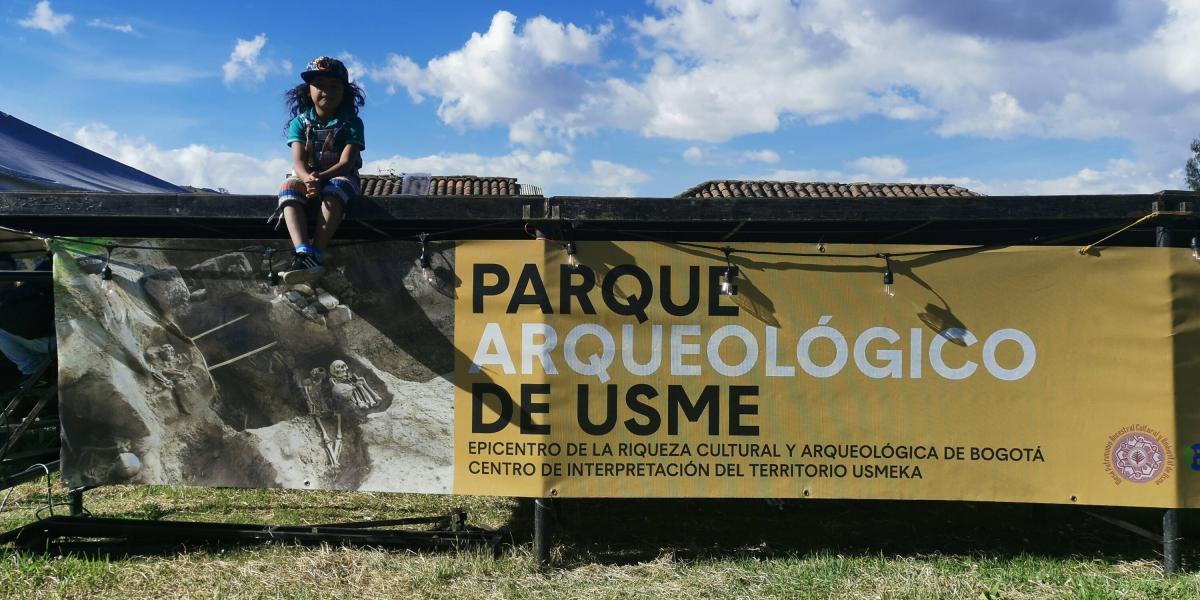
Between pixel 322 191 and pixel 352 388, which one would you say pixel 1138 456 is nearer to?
pixel 352 388

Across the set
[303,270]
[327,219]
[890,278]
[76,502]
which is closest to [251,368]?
[303,270]

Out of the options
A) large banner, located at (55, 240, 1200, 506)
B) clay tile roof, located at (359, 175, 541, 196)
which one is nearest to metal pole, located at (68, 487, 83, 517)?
large banner, located at (55, 240, 1200, 506)

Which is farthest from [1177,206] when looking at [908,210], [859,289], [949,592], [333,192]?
[333,192]

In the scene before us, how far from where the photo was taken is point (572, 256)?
4988mm

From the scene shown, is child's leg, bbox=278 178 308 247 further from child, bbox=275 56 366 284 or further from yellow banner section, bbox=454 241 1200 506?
yellow banner section, bbox=454 241 1200 506

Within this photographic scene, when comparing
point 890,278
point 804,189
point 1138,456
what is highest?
point 804,189

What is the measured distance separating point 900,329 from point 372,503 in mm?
4879

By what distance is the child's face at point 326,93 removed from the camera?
4.96 meters

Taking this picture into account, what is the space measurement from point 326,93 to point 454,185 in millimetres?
22720

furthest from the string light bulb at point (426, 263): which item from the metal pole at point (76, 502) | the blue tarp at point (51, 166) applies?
the blue tarp at point (51, 166)

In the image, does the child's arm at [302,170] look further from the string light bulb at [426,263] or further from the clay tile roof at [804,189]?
the clay tile roof at [804,189]

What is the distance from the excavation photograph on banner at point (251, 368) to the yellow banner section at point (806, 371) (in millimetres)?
325

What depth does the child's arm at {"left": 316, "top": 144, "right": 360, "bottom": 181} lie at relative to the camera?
15.5 feet

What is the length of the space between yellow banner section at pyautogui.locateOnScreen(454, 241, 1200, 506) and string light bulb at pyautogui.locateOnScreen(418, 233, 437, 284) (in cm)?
19
